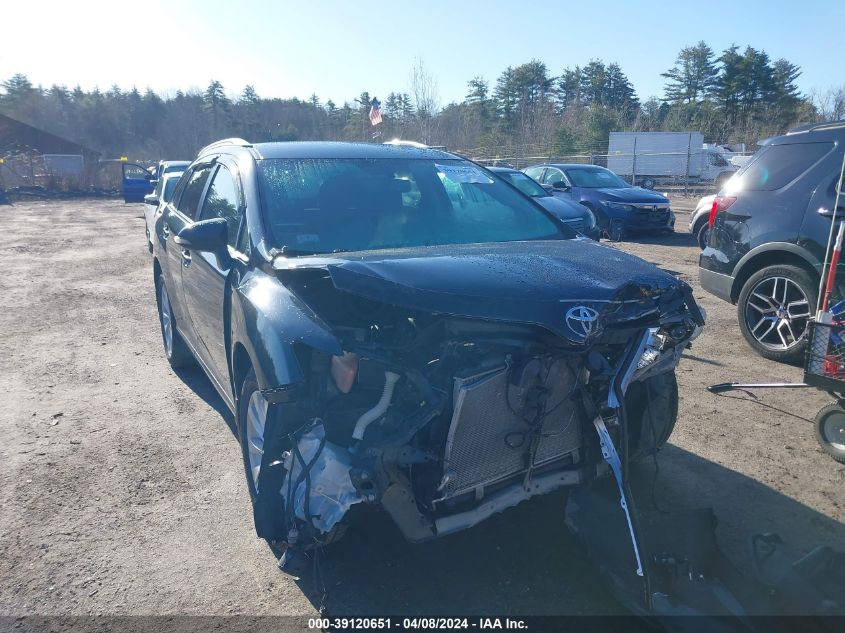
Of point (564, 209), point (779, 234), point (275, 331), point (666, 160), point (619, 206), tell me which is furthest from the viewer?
point (666, 160)

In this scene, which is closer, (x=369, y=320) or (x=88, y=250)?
(x=369, y=320)

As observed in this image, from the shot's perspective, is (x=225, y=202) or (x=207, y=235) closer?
(x=207, y=235)

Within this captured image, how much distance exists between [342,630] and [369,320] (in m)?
1.32

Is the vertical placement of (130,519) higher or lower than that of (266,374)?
lower

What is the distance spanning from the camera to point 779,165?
6.05 metres

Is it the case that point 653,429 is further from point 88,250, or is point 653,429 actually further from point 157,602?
point 88,250

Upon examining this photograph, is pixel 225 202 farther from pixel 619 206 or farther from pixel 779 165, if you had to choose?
pixel 619 206

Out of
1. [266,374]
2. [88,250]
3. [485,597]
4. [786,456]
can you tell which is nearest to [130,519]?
[266,374]

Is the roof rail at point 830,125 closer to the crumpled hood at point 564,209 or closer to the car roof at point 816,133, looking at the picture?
the car roof at point 816,133

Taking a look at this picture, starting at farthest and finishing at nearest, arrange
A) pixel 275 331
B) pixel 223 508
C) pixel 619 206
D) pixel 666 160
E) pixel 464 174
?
pixel 666 160 < pixel 619 206 < pixel 464 174 < pixel 223 508 < pixel 275 331

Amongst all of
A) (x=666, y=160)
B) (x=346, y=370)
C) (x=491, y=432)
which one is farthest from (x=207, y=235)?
(x=666, y=160)

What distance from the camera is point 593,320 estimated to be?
2.62 metres

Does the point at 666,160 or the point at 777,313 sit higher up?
the point at 666,160

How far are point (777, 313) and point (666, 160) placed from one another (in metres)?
30.1
